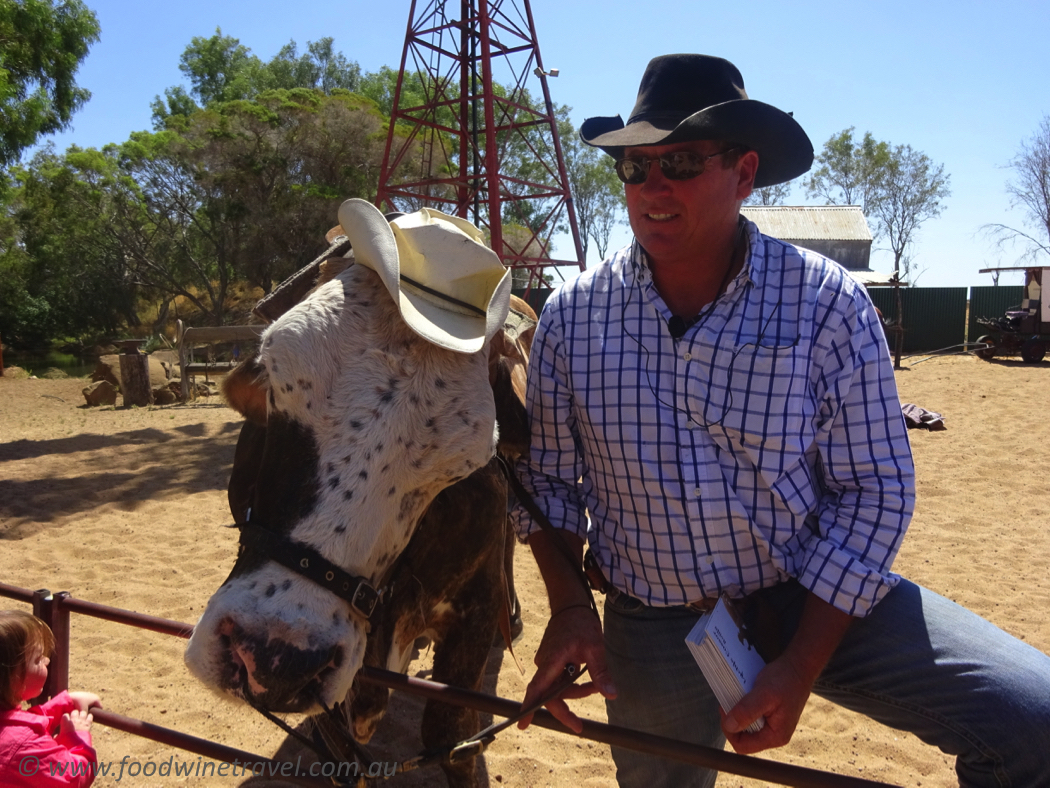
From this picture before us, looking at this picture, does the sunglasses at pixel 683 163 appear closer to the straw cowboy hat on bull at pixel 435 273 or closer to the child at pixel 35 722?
the straw cowboy hat on bull at pixel 435 273

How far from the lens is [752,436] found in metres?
1.67

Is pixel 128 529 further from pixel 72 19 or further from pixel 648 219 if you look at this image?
pixel 72 19

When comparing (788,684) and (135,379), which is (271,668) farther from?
(135,379)

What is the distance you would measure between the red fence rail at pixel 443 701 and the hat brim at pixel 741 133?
1.31 m

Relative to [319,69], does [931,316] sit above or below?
below

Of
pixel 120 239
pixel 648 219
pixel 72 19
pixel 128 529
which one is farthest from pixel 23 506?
pixel 120 239

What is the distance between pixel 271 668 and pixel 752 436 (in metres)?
1.12

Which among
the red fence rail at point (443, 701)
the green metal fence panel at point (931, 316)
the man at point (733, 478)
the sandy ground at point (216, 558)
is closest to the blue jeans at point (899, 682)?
the man at point (733, 478)

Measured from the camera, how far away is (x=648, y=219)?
183 cm

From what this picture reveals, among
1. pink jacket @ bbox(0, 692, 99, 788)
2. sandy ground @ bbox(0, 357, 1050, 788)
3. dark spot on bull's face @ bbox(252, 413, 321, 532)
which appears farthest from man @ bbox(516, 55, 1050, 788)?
sandy ground @ bbox(0, 357, 1050, 788)

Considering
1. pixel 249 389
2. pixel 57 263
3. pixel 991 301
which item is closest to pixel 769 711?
pixel 249 389

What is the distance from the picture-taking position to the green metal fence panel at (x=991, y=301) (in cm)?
2286

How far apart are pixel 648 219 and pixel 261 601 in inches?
49.2

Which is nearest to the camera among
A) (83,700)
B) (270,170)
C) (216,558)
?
(83,700)
